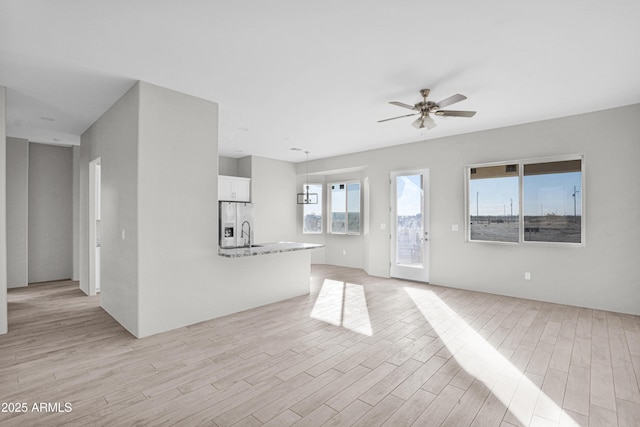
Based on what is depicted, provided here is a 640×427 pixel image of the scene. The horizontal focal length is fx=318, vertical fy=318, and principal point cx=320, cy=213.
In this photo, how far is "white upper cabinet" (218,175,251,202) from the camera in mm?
7171

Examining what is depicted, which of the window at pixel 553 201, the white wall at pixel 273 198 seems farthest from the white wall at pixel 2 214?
the window at pixel 553 201

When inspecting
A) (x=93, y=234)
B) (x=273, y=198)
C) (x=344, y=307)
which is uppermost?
(x=273, y=198)

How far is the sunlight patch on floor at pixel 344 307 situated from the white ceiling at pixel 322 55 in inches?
110

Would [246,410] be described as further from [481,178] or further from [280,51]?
[481,178]

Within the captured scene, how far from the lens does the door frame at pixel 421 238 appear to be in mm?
6234

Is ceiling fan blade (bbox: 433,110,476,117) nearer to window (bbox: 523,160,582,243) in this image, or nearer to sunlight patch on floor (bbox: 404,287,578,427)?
window (bbox: 523,160,582,243)

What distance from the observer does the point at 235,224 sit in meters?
4.55

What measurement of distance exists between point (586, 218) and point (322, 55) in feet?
14.4

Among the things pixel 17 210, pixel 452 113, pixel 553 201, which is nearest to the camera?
pixel 452 113

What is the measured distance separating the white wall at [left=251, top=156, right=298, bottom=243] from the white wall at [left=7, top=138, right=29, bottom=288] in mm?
4269

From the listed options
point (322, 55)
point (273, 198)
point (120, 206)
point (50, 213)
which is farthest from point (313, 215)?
point (322, 55)

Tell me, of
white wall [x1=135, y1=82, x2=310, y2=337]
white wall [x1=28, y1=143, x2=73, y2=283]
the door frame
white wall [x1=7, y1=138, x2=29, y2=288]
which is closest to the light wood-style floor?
white wall [x1=135, y1=82, x2=310, y2=337]

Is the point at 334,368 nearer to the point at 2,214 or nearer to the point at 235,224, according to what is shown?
the point at 235,224

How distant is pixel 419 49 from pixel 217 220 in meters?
3.03
